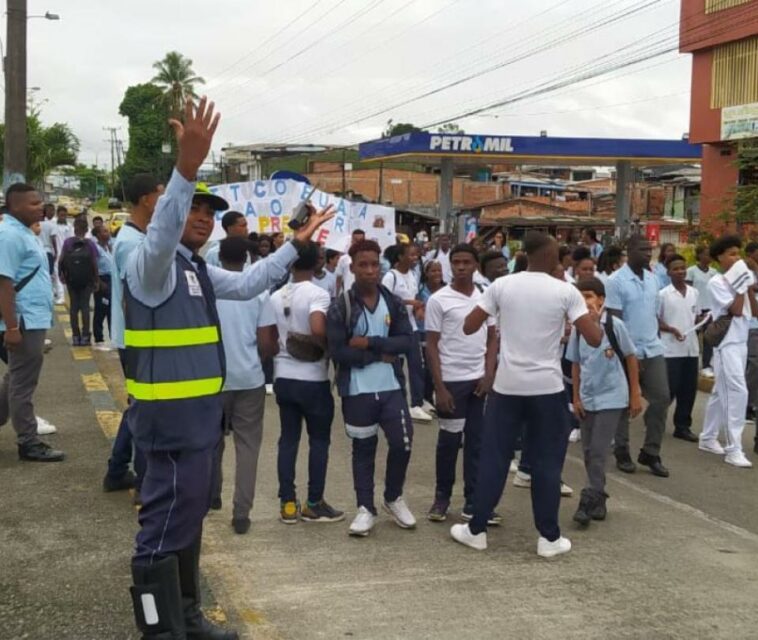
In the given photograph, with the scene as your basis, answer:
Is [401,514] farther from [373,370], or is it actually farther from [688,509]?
[688,509]

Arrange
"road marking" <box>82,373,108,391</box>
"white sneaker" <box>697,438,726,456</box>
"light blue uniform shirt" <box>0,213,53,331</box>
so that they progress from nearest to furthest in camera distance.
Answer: "light blue uniform shirt" <box>0,213,53,331</box>
"white sneaker" <box>697,438,726,456</box>
"road marking" <box>82,373,108,391</box>

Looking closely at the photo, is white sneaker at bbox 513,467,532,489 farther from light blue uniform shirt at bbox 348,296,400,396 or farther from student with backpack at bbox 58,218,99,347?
student with backpack at bbox 58,218,99,347

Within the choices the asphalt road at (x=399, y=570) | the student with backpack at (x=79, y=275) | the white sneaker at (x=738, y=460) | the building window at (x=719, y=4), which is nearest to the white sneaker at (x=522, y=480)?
the asphalt road at (x=399, y=570)

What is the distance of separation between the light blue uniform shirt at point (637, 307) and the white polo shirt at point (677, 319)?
2.91 feet

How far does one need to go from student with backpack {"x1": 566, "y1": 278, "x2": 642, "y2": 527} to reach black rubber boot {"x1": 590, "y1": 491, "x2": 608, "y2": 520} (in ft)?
0.11

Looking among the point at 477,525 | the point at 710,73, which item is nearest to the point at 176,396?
the point at 477,525

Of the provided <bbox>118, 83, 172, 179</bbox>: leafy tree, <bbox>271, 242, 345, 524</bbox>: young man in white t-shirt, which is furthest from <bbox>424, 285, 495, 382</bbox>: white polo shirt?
<bbox>118, 83, 172, 179</bbox>: leafy tree

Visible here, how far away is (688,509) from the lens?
6.02m

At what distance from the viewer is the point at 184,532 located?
3469mm

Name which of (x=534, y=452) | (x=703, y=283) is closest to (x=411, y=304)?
(x=534, y=452)

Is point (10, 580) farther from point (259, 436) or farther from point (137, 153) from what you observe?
point (137, 153)

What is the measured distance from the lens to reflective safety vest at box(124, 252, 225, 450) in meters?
3.38

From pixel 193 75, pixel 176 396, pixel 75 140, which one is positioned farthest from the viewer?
pixel 193 75

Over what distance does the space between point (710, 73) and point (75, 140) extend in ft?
162
